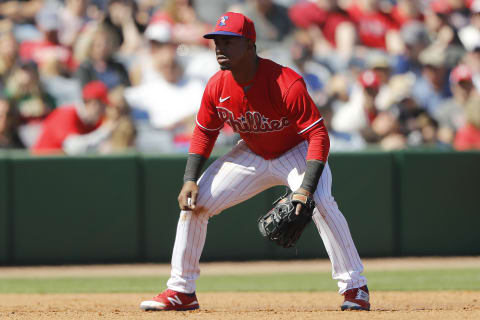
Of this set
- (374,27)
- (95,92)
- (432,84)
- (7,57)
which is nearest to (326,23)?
(374,27)

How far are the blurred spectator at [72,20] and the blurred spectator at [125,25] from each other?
0.30 meters

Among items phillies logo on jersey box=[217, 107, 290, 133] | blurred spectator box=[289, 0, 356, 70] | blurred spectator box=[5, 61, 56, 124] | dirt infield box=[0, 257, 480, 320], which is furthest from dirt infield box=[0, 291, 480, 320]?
blurred spectator box=[289, 0, 356, 70]

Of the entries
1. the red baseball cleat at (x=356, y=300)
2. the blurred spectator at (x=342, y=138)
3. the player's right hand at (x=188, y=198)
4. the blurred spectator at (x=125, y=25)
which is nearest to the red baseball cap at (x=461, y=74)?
the blurred spectator at (x=342, y=138)

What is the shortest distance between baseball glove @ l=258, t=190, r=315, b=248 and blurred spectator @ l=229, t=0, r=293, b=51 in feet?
17.8

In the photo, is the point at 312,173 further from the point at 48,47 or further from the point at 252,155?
the point at 48,47

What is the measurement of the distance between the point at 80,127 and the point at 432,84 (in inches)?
163

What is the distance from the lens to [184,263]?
16.0 ft

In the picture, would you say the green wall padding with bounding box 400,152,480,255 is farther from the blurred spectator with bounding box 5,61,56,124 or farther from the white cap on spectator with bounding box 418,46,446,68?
the blurred spectator with bounding box 5,61,56,124

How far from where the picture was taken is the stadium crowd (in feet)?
27.6

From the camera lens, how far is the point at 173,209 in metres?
8.30

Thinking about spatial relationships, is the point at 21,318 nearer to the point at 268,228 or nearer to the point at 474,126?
the point at 268,228

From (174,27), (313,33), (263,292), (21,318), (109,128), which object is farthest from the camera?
(313,33)

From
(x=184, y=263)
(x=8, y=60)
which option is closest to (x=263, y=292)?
(x=184, y=263)

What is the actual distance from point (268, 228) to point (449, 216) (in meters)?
4.32
